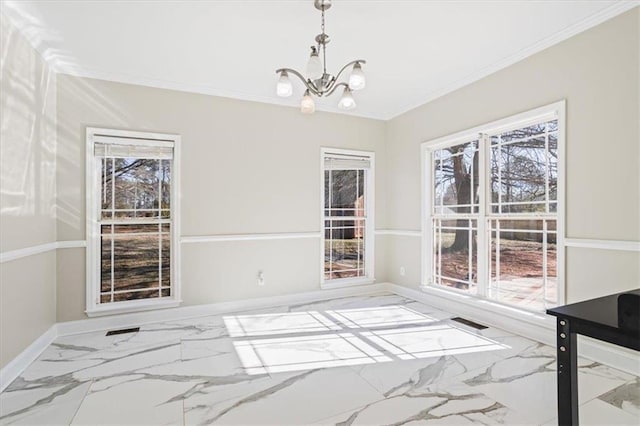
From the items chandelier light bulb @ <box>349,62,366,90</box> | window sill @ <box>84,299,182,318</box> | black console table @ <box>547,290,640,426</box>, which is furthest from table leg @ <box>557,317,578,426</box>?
window sill @ <box>84,299,182,318</box>

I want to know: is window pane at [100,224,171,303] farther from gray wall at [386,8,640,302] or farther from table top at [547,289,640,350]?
gray wall at [386,8,640,302]

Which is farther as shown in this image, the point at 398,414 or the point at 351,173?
the point at 351,173

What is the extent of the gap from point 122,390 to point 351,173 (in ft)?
12.1

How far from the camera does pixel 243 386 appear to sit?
2.34m

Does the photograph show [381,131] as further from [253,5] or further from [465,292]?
Result: [253,5]

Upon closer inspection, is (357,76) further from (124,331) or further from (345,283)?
(124,331)

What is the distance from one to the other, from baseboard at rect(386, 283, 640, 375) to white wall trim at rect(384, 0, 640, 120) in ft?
7.93

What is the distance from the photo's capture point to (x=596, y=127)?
2697 millimetres

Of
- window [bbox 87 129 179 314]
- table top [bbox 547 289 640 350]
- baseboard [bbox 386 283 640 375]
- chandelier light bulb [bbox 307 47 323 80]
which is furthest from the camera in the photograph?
window [bbox 87 129 179 314]

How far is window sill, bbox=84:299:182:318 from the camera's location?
11.4 ft

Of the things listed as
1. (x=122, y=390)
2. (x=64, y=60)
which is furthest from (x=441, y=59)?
(x=122, y=390)

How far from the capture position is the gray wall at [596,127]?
2.50 metres

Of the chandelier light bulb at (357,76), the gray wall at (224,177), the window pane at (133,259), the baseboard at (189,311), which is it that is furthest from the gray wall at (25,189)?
the chandelier light bulb at (357,76)

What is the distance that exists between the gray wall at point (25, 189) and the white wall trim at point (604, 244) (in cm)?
436
